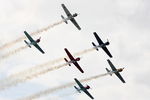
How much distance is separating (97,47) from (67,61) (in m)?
12.1

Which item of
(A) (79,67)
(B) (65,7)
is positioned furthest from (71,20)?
(A) (79,67)

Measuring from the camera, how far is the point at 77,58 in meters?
194

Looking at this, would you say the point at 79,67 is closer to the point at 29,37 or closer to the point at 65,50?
the point at 65,50

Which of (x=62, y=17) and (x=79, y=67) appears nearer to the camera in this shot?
(x=62, y=17)

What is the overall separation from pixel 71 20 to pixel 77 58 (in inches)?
561

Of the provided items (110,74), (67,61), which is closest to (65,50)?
(67,61)

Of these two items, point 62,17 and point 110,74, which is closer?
point 62,17

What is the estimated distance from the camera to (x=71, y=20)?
191750mm

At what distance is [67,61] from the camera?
190 m

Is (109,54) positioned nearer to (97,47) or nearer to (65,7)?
(97,47)

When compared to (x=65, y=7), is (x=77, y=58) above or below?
A: below

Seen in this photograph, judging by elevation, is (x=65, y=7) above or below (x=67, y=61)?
above

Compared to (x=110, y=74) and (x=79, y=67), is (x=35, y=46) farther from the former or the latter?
(x=110, y=74)

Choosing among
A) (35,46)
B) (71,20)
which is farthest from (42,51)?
(71,20)
